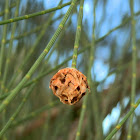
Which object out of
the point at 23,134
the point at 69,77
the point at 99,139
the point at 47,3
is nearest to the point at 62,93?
the point at 69,77

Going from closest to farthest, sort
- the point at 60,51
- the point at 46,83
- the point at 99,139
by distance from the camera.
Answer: the point at 99,139 → the point at 60,51 → the point at 46,83

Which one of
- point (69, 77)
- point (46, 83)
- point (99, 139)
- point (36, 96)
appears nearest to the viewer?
point (69, 77)

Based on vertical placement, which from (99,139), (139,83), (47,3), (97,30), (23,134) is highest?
(47,3)

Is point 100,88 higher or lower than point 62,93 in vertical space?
higher

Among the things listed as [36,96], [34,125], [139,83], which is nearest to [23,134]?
[34,125]

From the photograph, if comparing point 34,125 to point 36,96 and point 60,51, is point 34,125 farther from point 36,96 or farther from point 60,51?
point 60,51

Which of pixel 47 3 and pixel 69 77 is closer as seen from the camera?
pixel 69 77
